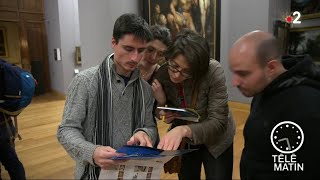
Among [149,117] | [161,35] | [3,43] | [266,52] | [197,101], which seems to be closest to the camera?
[266,52]

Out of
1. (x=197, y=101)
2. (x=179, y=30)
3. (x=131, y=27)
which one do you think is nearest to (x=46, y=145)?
(x=179, y=30)

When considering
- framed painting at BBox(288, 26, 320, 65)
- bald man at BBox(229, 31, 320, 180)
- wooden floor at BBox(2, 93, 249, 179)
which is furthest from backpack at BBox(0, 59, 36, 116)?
framed painting at BBox(288, 26, 320, 65)

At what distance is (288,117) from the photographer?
111 centimetres

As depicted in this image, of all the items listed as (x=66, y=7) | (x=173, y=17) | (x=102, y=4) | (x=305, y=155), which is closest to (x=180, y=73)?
(x=305, y=155)

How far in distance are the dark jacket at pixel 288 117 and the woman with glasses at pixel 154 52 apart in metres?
0.96

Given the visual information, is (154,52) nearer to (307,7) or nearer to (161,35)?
(161,35)

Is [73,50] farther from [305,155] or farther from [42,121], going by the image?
[305,155]

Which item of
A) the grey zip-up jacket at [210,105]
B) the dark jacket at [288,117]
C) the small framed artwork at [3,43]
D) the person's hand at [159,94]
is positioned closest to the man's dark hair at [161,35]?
the grey zip-up jacket at [210,105]

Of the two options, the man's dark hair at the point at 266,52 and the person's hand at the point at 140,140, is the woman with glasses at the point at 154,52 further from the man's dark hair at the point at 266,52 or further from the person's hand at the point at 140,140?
the man's dark hair at the point at 266,52

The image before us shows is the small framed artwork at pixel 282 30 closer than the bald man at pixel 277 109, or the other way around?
the bald man at pixel 277 109

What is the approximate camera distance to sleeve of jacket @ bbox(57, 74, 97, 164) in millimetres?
1359

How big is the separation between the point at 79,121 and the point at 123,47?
44cm

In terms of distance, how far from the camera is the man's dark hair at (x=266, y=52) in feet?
4.06

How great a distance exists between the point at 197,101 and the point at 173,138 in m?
0.40
